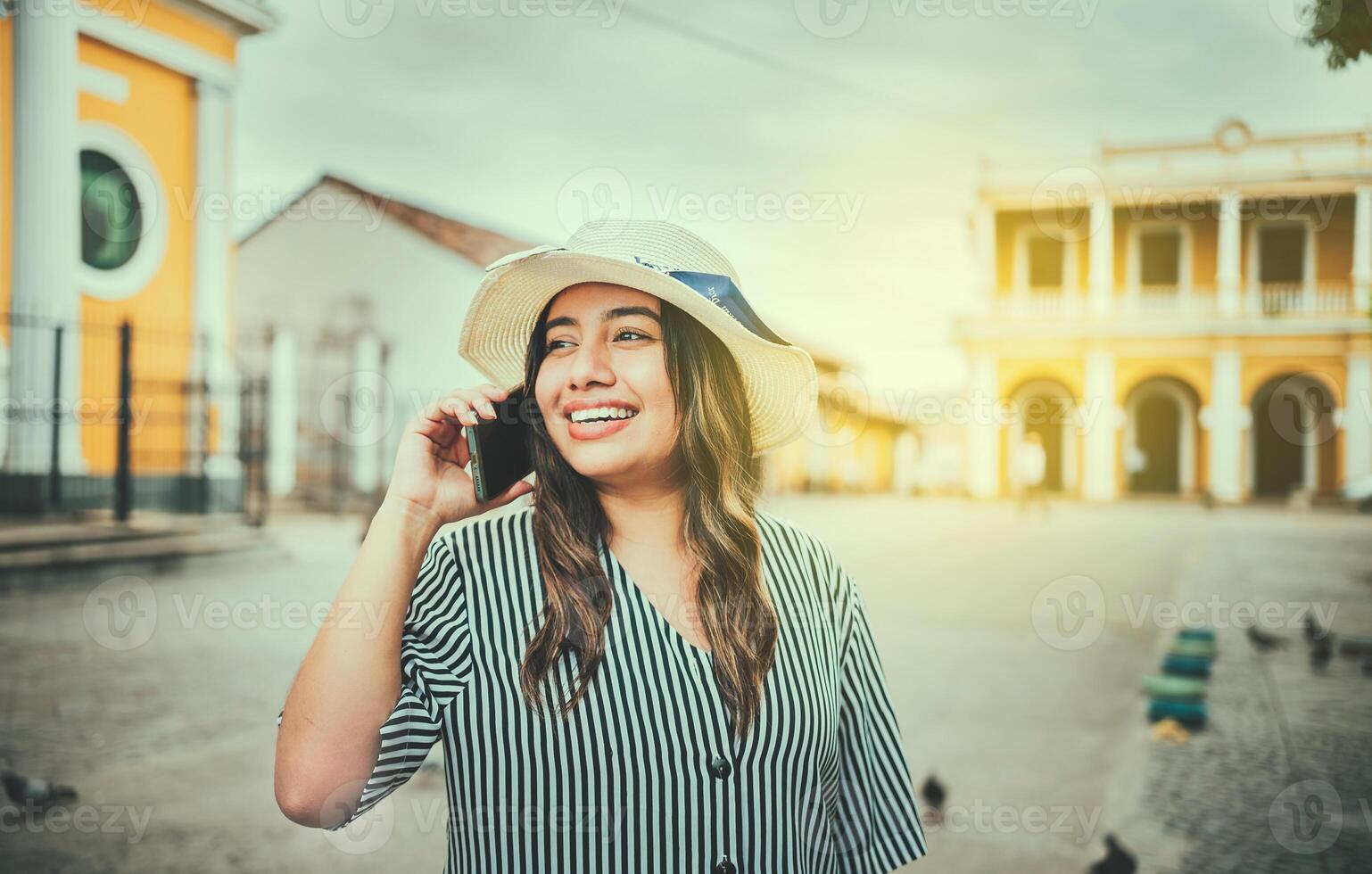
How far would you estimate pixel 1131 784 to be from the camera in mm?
3846

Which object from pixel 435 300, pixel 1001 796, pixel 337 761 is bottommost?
pixel 1001 796

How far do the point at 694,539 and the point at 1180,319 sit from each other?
12.6 metres

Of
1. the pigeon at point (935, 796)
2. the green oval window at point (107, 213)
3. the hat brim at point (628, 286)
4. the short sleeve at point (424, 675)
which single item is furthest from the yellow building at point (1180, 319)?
the green oval window at point (107, 213)

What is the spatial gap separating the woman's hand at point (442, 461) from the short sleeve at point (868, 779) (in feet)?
2.15

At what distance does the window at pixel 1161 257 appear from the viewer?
1273 cm

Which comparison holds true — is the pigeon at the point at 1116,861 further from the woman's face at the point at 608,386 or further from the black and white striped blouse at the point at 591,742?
the woman's face at the point at 608,386

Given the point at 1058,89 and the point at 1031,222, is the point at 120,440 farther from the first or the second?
the point at 1031,222

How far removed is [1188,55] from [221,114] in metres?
7.82

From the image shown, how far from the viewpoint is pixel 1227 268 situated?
11445 mm

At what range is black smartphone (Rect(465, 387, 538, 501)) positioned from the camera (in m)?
1.40

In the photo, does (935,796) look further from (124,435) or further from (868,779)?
(124,435)

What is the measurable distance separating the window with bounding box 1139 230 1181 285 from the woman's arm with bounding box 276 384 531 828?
1288 centimetres

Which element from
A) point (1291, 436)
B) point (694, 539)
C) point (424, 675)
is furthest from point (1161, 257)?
point (424, 675)

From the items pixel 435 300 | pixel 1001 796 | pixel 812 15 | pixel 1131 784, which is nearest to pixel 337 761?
pixel 1001 796
